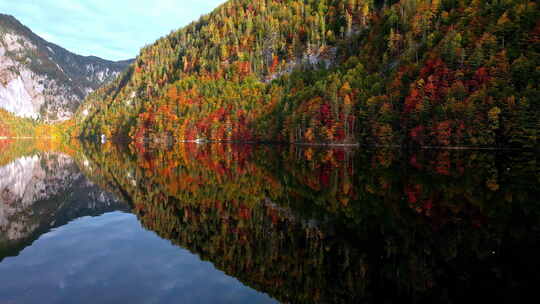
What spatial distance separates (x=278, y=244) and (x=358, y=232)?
425 cm

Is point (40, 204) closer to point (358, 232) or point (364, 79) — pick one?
point (358, 232)

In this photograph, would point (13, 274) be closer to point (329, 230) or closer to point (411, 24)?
point (329, 230)

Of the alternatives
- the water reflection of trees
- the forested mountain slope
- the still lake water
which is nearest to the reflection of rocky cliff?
the still lake water

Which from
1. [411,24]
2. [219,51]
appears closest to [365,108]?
[411,24]

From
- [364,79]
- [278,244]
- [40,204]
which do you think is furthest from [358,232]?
[364,79]

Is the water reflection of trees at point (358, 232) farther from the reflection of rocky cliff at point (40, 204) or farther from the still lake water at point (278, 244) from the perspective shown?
the reflection of rocky cliff at point (40, 204)

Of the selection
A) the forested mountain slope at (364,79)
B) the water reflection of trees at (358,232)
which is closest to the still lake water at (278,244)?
the water reflection of trees at (358,232)

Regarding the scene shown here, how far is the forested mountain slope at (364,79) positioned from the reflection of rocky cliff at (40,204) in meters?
73.1

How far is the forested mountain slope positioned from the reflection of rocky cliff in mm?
73145

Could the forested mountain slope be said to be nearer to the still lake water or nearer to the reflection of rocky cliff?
the still lake water

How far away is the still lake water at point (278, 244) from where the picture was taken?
33.0 feet

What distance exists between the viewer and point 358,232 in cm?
1568

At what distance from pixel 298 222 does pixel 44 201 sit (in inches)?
874

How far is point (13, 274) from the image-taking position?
37.9 ft
